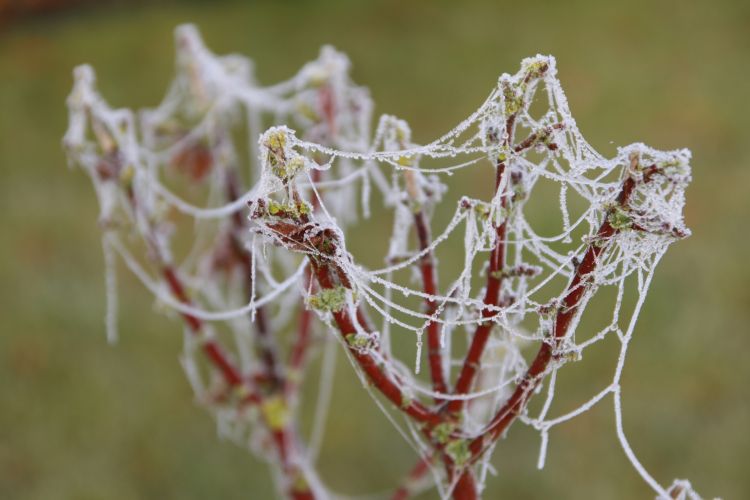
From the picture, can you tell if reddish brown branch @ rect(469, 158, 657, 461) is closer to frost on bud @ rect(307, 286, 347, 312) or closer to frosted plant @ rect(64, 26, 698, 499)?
frosted plant @ rect(64, 26, 698, 499)

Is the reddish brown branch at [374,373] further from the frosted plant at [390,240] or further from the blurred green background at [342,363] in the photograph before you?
the blurred green background at [342,363]

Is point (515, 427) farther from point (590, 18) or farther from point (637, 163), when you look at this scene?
point (590, 18)

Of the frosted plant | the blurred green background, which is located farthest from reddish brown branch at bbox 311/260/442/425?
the blurred green background

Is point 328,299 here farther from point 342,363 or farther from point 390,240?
point 342,363

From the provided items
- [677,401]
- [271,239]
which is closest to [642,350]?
[677,401]

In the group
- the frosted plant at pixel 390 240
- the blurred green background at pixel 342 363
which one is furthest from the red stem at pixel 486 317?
the blurred green background at pixel 342 363

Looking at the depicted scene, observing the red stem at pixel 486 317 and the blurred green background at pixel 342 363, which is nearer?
the red stem at pixel 486 317
